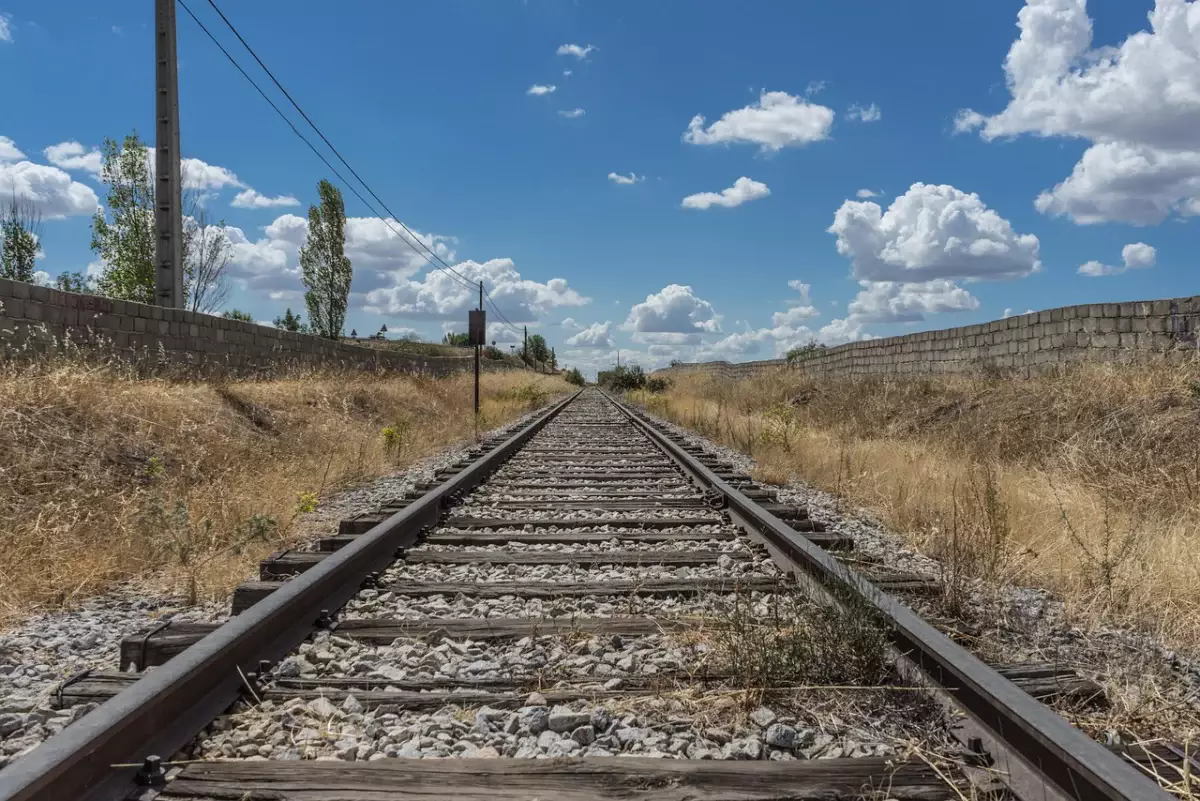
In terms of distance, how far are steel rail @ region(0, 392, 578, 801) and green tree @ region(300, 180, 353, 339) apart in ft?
127

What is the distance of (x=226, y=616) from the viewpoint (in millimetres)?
3438

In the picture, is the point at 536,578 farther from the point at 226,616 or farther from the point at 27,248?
the point at 27,248

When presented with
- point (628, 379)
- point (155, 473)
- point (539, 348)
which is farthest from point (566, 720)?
point (539, 348)

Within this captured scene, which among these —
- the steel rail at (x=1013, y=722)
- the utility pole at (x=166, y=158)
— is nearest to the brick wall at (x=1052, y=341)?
the steel rail at (x=1013, y=722)

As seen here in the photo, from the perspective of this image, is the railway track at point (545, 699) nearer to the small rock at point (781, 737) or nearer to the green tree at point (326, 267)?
the small rock at point (781, 737)

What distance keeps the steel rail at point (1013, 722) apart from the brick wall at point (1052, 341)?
9.69m

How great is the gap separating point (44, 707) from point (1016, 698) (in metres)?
2.86

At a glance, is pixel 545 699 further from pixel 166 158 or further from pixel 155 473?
pixel 166 158

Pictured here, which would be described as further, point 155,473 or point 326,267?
point 326,267

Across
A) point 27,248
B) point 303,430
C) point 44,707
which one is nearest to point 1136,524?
point 44,707

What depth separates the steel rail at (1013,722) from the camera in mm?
1692

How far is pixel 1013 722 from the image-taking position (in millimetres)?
2016

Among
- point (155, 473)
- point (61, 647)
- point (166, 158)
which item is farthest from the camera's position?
point (166, 158)

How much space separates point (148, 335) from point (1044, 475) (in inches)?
466
